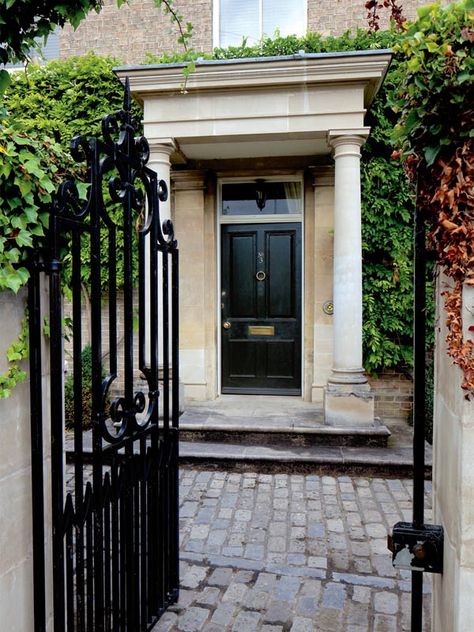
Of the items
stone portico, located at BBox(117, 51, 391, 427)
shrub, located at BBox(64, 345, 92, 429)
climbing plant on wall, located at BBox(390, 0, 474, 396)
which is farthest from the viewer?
shrub, located at BBox(64, 345, 92, 429)

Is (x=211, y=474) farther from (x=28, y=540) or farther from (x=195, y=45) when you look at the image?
(x=195, y=45)

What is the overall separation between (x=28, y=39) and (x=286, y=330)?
528cm

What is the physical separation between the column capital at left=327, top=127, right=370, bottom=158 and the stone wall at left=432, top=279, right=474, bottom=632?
4.27m

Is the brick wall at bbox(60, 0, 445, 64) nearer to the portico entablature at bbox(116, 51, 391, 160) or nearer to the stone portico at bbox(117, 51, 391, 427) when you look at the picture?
the portico entablature at bbox(116, 51, 391, 160)

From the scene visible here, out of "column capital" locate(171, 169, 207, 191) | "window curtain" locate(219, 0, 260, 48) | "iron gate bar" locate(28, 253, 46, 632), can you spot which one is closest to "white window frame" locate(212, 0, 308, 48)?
"window curtain" locate(219, 0, 260, 48)

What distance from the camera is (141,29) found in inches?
289

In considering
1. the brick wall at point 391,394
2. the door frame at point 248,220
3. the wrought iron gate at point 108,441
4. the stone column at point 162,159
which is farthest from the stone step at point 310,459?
the stone column at point 162,159

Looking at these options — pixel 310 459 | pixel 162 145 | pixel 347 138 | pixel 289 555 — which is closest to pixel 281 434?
pixel 310 459

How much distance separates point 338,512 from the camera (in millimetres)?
3928

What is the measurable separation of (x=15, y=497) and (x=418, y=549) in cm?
137

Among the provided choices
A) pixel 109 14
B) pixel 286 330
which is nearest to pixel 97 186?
pixel 286 330

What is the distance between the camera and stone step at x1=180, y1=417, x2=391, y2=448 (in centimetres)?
511

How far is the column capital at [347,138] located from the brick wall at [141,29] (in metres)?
2.57

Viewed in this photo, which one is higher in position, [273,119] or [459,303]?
[273,119]
